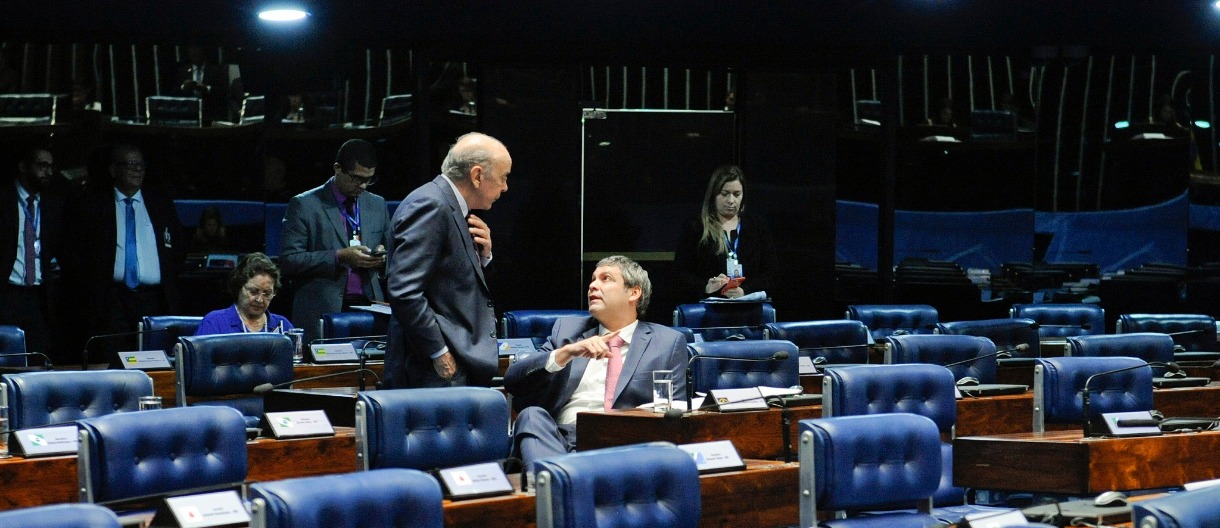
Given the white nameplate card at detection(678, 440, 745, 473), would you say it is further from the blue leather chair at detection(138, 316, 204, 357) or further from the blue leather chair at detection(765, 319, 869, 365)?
the blue leather chair at detection(138, 316, 204, 357)

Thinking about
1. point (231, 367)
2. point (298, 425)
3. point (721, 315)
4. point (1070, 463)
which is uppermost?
point (721, 315)

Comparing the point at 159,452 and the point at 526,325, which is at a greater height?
the point at 526,325

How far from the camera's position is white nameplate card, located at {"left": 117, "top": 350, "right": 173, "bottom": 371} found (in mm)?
5715

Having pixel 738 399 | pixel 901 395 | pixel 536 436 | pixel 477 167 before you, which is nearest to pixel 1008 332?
pixel 901 395

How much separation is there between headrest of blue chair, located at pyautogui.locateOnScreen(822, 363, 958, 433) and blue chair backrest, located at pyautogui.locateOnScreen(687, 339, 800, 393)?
771 millimetres

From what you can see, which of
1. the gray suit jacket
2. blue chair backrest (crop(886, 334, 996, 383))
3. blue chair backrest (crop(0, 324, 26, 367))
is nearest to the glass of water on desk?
blue chair backrest (crop(886, 334, 996, 383))

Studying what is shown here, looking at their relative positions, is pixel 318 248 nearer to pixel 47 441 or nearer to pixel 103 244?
pixel 103 244

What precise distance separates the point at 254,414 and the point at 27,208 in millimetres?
3743

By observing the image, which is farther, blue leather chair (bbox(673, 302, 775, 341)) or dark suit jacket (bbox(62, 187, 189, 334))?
dark suit jacket (bbox(62, 187, 189, 334))

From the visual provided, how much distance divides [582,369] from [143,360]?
2.10m

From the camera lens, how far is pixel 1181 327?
25.1ft

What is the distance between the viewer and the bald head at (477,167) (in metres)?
4.21

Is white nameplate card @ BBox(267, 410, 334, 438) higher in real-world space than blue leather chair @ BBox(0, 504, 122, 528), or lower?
lower

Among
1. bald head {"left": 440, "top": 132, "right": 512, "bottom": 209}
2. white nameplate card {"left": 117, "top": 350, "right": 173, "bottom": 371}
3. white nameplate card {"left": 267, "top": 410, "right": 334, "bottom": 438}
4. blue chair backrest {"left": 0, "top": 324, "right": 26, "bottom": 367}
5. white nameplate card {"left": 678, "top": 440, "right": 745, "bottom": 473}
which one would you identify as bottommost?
white nameplate card {"left": 678, "top": 440, "right": 745, "bottom": 473}
